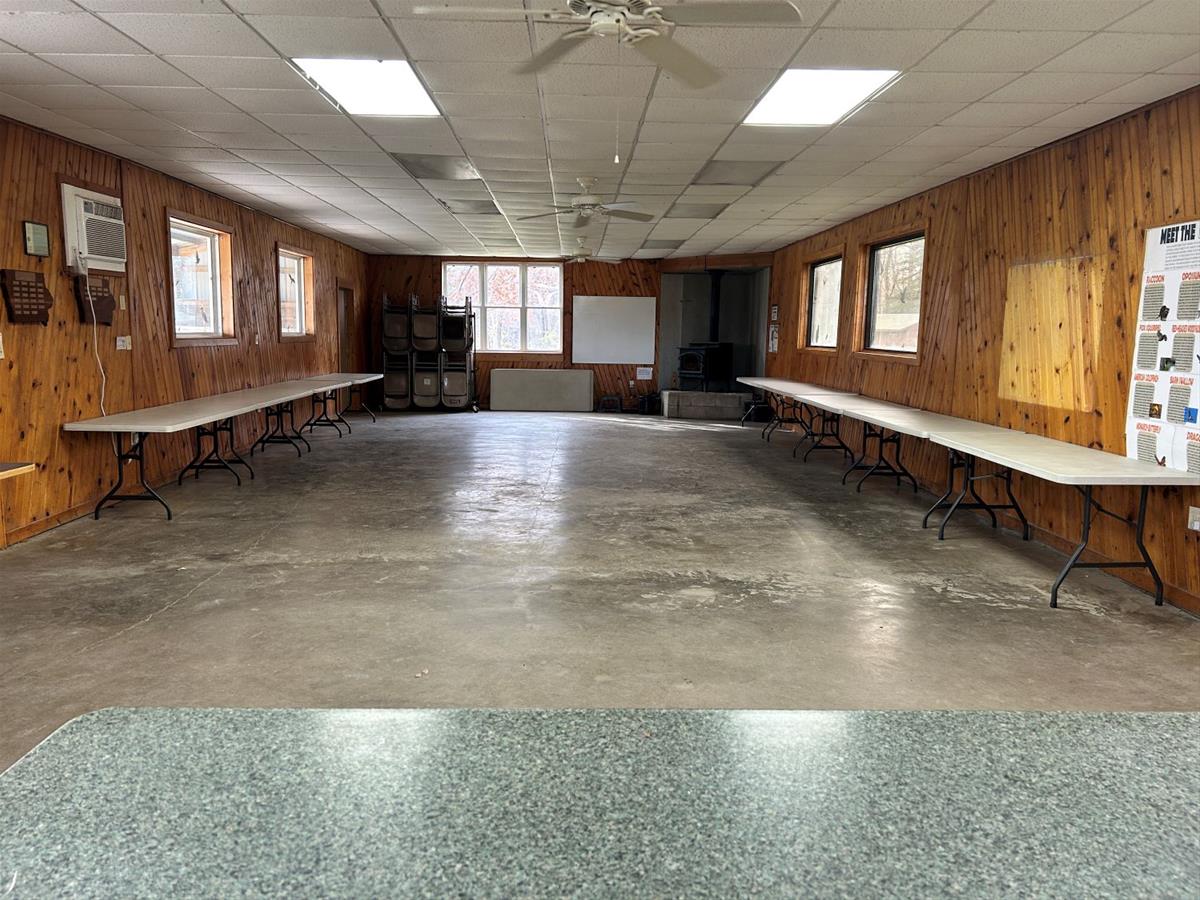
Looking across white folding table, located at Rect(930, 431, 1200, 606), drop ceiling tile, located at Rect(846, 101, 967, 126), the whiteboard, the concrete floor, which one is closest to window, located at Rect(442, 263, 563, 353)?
the whiteboard

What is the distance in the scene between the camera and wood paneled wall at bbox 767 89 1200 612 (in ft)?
14.1

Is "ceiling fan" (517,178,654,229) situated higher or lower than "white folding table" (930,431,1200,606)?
higher

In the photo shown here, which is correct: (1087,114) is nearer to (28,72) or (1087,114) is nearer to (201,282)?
(28,72)

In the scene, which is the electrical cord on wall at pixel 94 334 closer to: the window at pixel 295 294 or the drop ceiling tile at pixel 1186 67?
the window at pixel 295 294

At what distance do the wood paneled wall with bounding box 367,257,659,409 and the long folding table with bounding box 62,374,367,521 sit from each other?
4.01m

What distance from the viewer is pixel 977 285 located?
641 centimetres

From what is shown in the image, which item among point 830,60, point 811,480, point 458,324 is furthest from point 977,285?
point 458,324

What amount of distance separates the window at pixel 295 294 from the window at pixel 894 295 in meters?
6.93

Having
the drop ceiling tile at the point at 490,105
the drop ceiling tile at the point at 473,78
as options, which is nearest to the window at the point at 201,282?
the drop ceiling tile at the point at 490,105

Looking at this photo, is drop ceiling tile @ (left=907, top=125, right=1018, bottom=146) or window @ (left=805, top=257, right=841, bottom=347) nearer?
drop ceiling tile @ (left=907, top=125, right=1018, bottom=146)

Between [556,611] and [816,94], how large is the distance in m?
3.11

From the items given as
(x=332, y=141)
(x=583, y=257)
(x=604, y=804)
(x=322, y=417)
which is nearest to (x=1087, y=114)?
(x=332, y=141)

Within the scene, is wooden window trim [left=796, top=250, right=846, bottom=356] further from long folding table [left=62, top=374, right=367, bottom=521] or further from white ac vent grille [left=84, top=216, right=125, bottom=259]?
white ac vent grille [left=84, top=216, right=125, bottom=259]

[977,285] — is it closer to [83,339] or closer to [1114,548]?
[1114,548]
